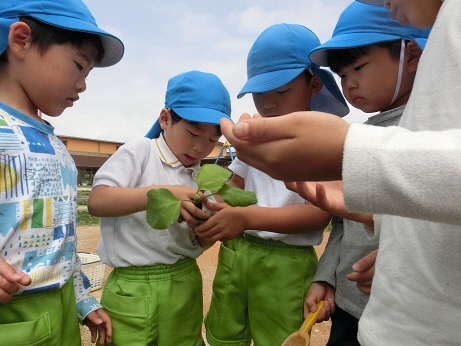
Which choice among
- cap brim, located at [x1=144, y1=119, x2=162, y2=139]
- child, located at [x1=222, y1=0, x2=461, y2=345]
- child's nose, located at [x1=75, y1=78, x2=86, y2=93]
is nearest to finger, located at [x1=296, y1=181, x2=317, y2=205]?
child, located at [x1=222, y1=0, x2=461, y2=345]

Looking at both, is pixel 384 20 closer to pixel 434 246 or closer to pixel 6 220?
pixel 434 246

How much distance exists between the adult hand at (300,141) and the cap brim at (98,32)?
925mm

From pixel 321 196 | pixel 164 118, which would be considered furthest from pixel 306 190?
pixel 164 118

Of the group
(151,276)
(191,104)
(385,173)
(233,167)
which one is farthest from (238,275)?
(385,173)

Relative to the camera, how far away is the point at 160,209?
115cm

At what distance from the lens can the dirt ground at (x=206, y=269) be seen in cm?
281

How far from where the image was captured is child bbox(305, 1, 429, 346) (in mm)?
1324

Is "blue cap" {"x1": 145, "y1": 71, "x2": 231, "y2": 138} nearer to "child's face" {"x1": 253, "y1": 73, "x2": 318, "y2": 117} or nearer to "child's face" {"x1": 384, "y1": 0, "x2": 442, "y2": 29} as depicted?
"child's face" {"x1": 253, "y1": 73, "x2": 318, "y2": 117}

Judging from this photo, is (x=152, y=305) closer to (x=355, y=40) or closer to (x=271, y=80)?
(x=271, y=80)

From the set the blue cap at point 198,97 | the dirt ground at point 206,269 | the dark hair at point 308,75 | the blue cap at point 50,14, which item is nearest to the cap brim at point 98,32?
the blue cap at point 50,14

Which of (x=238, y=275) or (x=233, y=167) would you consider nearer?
(x=238, y=275)

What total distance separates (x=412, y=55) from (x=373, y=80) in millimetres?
178

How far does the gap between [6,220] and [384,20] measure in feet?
4.76

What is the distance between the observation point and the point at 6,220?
1.04 meters
